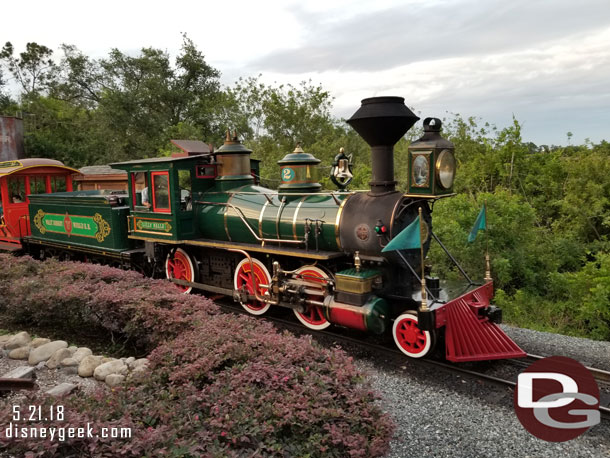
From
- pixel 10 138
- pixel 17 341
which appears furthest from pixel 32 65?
pixel 17 341

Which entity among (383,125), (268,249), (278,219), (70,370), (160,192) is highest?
(383,125)

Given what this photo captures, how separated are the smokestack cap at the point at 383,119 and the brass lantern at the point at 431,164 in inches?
13.4

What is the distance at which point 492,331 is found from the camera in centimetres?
602

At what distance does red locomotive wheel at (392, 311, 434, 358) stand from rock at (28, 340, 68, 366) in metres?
4.34

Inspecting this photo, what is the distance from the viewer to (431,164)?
567 cm

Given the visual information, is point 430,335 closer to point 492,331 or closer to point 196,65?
point 492,331

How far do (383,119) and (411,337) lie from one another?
283cm

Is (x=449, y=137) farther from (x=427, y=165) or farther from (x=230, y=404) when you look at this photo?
(x=230, y=404)

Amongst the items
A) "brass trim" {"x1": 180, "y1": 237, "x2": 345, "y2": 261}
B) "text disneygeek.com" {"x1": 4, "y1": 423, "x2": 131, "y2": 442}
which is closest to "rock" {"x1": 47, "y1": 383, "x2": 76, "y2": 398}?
"text disneygeek.com" {"x1": 4, "y1": 423, "x2": 131, "y2": 442}

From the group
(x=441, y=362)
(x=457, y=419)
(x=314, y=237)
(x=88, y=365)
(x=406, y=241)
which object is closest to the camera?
(x=457, y=419)

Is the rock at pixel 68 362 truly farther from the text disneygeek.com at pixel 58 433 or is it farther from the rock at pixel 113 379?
the text disneygeek.com at pixel 58 433

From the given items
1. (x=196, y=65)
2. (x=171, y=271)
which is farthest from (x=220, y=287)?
(x=196, y=65)

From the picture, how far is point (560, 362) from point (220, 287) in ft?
18.3

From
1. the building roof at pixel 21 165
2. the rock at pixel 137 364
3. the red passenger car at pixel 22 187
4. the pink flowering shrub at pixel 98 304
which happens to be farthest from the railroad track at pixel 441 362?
the red passenger car at pixel 22 187
